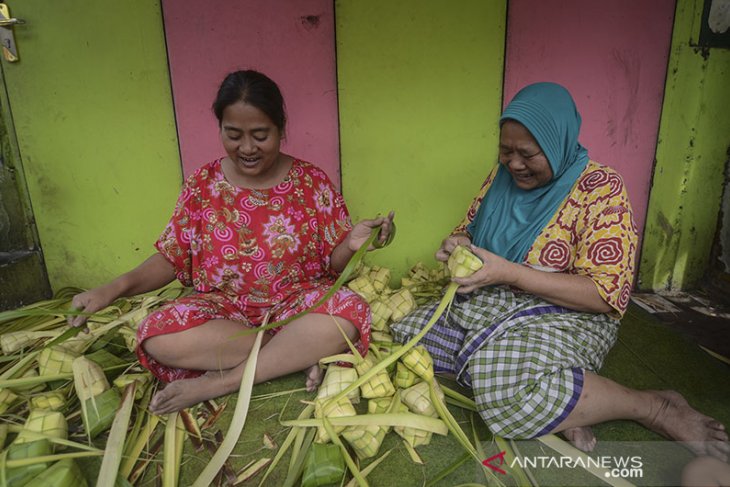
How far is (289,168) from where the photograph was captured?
188cm

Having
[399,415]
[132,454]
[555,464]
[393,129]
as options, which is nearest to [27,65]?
[393,129]

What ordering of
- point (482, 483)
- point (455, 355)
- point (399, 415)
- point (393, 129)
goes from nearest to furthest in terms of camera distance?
point (482, 483)
point (399, 415)
point (455, 355)
point (393, 129)

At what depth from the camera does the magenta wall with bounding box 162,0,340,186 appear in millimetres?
2359

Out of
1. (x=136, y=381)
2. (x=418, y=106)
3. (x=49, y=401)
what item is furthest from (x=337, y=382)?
Result: (x=418, y=106)

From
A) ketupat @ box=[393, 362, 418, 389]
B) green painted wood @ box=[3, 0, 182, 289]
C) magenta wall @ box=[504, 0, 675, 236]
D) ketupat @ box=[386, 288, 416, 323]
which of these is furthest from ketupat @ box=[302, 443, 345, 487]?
magenta wall @ box=[504, 0, 675, 236]

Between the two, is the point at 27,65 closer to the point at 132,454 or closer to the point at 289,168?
the point at 289,168

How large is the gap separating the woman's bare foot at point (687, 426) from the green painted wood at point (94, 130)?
256 centimetres

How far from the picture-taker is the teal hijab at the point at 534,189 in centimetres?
146

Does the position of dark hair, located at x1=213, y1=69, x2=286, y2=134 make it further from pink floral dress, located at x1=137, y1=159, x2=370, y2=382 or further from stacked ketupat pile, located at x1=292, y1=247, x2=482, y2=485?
stacked ketupat pile, located at x1=292, y1=247, x2=482, y2=485

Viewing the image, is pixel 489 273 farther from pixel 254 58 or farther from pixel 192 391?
pixel 254 58

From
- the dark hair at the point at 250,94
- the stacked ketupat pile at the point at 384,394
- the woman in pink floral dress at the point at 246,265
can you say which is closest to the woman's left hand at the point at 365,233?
the woman in pink floral dress at the point at 246,265

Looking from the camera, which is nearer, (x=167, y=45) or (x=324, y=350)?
(x=324, y=350)

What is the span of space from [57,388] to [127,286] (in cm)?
54

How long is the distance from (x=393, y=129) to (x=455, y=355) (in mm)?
1368
